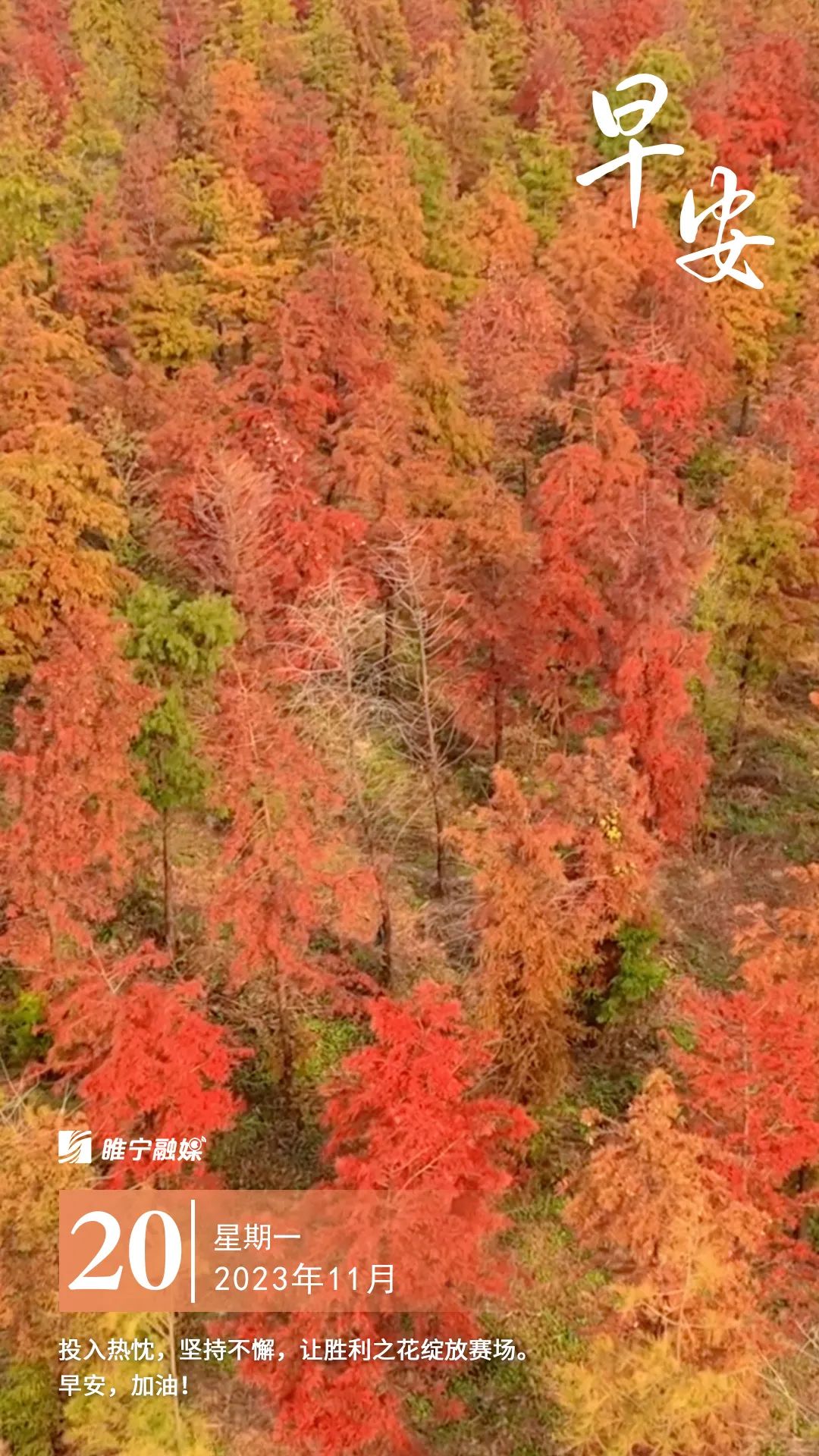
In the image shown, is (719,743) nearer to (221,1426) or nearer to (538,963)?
(538,963)

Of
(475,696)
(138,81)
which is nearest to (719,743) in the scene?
(475,696)

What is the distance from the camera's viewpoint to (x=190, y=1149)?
17016 mm

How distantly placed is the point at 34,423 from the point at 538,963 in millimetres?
14779

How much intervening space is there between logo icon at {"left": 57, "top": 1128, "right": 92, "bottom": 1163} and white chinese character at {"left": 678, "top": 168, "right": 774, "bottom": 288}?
1090 inches

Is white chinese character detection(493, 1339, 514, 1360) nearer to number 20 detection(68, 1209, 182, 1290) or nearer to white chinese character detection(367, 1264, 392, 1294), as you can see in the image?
white chinese character detection(367, 1264, 392, 1294)

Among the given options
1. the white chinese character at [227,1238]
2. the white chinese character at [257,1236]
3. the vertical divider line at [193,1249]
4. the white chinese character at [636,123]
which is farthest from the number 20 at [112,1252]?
the white chinese character at [636,123]

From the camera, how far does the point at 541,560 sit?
85.5ft

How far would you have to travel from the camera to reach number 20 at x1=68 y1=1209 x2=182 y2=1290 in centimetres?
1535

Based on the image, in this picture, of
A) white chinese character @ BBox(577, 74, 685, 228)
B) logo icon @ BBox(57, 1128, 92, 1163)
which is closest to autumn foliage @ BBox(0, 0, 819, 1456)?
logo icon @ BBox(57, 1128, 92, 1163)

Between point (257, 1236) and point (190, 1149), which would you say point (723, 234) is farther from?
point (257, 1236)

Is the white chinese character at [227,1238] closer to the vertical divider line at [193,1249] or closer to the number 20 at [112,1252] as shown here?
the vertical divider line at [193,1249]

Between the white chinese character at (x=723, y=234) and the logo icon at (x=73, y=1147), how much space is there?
90.8ft

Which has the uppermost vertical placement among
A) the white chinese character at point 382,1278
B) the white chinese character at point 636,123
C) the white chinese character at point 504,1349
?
the white chinese character at point 636,123

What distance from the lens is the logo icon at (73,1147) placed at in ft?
51.0
